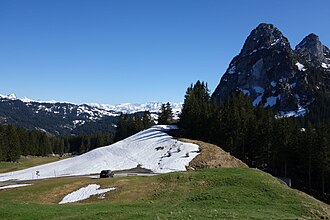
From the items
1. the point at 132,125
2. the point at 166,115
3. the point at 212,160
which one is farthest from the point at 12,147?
the point at 212,160

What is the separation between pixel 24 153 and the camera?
16075 centimetres

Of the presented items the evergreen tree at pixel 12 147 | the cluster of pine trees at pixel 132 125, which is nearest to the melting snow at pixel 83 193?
the cluster of pine trees at pixel 132 125

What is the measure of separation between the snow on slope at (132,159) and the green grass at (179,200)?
18556mm

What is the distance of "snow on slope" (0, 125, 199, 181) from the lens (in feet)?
230

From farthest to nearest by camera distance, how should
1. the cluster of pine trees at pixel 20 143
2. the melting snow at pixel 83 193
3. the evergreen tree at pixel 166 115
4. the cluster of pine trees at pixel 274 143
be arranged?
the cluster of pine trees at pixel 20 143, the evergreen tree at pixel 166 115, the cluster of pine trees at pixel 274 143, the melting snow at pixel 83 193

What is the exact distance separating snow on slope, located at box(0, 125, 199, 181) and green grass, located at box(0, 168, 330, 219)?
18.6 meters

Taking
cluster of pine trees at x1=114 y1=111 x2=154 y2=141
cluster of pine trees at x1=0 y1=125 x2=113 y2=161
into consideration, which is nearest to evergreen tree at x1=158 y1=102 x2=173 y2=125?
cluster of pine trees at x1=114 y1=111 x2=154 y2=141

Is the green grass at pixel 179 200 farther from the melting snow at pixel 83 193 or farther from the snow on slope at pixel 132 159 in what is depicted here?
the snow on slope at pixel 132 159

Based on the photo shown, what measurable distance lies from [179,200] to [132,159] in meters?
41.7

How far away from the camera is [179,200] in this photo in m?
37.5

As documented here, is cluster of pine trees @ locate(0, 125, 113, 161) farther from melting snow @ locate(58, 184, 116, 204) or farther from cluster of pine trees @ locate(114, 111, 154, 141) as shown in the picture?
melting snow @ locate(58, 184, 116, 204)

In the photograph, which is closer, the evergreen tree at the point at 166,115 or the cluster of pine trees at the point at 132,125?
the evergreen tree at the point at 166,115

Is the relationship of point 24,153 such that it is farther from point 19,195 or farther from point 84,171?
point 19,195

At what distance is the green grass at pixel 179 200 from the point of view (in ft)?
91.8
